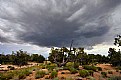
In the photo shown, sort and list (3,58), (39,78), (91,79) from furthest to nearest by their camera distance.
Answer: (3,58), (39,78), (91,79)

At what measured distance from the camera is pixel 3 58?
8956 centimetres

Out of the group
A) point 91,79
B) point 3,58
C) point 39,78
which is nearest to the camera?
point 91,79

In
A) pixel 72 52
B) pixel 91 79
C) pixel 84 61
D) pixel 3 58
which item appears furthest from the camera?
pixel 3 58

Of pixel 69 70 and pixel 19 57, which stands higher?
pixel 19 57

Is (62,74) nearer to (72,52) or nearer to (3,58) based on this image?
(72,52)

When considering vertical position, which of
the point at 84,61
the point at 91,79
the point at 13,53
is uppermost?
the point at 13,53

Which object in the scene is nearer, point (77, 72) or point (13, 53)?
point (77, 72)

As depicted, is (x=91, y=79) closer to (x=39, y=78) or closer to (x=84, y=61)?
(x=39, y=78)

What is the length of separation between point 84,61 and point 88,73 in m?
22.3

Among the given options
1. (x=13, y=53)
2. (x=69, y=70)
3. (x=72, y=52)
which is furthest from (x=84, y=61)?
(x=13, y=53)

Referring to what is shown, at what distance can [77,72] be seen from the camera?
116 feet

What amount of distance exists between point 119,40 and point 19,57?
3869 centimetres

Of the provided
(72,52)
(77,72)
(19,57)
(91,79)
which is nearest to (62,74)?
(77,72)

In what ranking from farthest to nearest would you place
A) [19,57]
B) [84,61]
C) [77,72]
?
1. [19,57]
2. [84,61]
3. [77,72]
